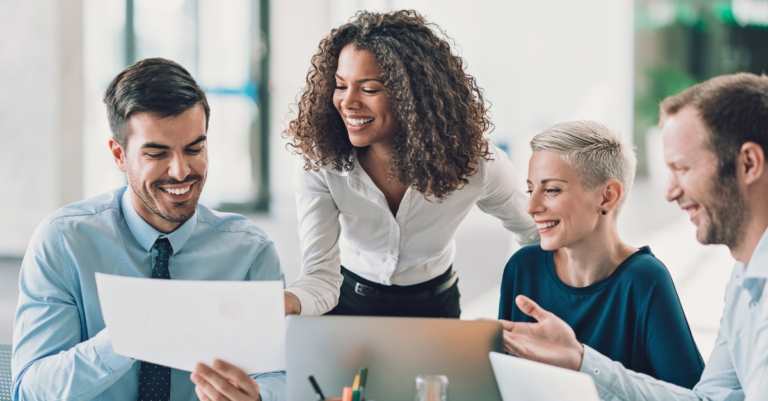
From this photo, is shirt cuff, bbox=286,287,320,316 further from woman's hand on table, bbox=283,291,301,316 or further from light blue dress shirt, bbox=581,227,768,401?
light blue dress shirt, bbox=581,227,768,401

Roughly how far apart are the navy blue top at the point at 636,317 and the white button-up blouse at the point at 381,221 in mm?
340

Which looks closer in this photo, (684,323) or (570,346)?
(570,346)

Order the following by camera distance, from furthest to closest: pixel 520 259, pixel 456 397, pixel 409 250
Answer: pixel 409 250
pixel 520 259
pixel 456 397

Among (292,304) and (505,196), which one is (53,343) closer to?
(292,304)

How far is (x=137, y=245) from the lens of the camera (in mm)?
1431

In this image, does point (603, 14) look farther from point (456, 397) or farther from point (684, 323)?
point (456, 397)

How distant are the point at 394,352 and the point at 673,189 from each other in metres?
0.59

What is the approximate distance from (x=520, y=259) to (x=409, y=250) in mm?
358

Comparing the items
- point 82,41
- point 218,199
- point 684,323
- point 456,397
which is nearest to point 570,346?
point 456,397

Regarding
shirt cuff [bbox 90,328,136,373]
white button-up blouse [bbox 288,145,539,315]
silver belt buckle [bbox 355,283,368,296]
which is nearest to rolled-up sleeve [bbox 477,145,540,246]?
white button-up blouse [bbox 288,145,539,315]

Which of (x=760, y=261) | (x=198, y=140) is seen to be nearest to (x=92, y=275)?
(x=198, y=140)

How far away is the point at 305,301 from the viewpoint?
1.61m

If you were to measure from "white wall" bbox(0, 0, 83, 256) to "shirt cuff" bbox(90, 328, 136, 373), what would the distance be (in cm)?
292

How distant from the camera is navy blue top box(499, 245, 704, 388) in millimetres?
1404
